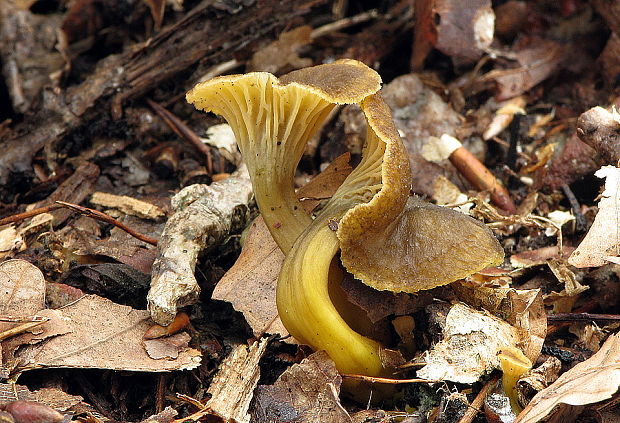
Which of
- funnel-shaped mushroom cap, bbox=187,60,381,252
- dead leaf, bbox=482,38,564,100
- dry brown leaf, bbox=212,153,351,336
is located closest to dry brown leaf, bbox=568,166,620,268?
funnel-shaped mushroom cap, bbox=187,60,381,252

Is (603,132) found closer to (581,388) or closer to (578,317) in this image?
(578,317)

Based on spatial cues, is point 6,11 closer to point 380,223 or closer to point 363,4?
point 363,4

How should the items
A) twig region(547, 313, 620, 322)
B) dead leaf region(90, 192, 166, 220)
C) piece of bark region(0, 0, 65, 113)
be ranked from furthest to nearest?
piece of bark region(0, 0, 65, 113) < dead leaf region(90, 192, 166, 220) < twig region(547, 313, 620, 322)

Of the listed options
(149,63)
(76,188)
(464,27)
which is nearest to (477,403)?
(76,188)

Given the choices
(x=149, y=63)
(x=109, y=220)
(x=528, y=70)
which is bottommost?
(x=528, y=70)

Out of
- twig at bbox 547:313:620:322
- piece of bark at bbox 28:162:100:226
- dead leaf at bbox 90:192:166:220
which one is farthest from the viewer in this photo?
piece of bark at bbox 28:162:100:226

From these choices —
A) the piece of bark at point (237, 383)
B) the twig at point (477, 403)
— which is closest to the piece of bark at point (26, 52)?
the piece of bark at point (237, 383)

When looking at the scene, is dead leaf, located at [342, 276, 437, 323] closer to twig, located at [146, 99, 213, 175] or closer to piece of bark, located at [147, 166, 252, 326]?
piece of bark, located at [147, 166, 252, 326]
